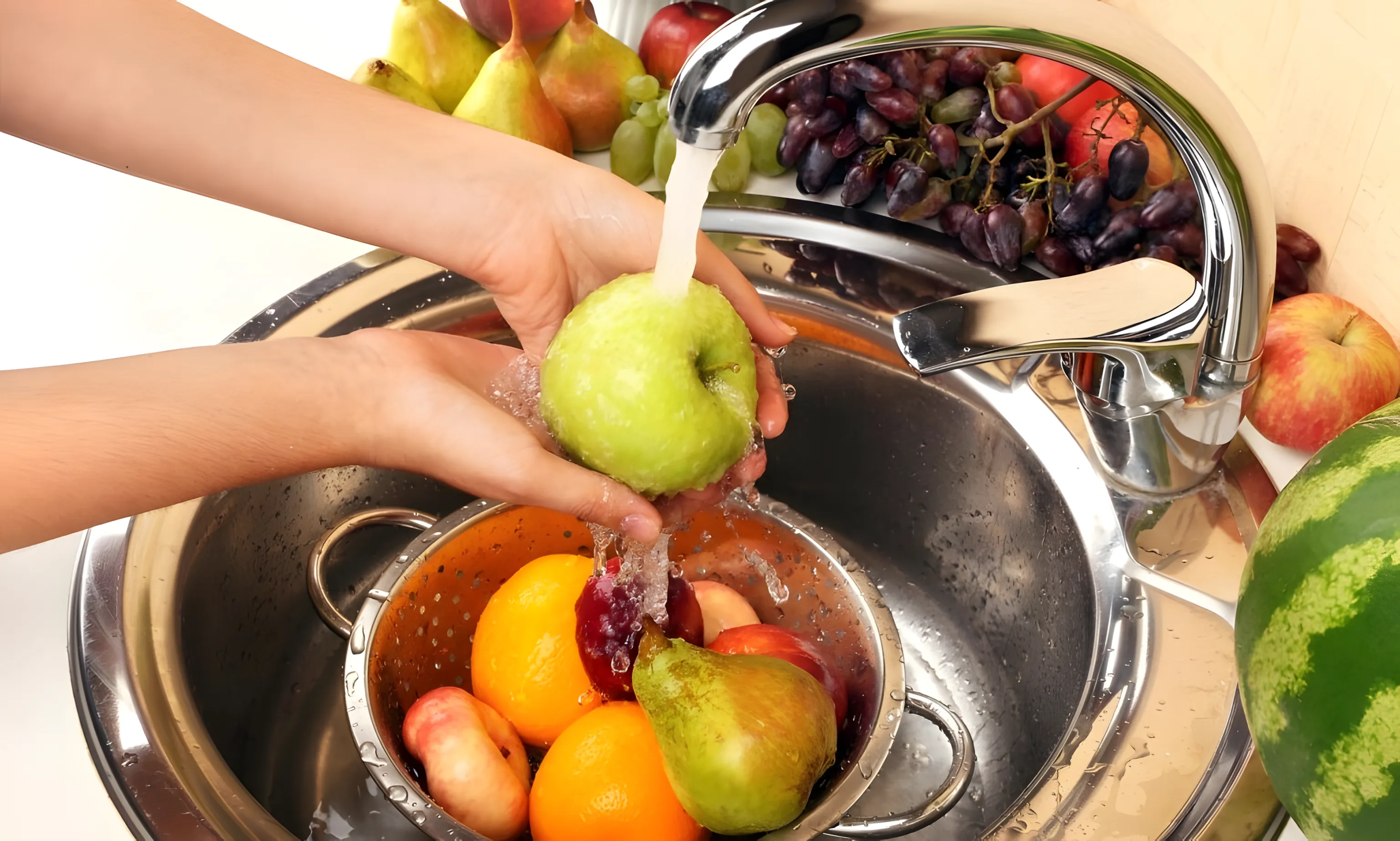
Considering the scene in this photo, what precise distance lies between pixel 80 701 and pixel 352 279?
19.8 inches

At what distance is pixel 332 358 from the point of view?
0.84 metres

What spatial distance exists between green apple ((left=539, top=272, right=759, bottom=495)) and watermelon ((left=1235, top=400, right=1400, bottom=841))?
1.27ft

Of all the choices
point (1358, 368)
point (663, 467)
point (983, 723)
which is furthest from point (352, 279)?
point (1358, 368)

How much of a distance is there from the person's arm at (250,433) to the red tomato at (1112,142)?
0.68 m

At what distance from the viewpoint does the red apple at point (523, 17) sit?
4.30 feet

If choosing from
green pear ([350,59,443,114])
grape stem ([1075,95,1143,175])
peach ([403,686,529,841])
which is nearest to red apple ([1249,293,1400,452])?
grape stem ([1075,95,1143,175])

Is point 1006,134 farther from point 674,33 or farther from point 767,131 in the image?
point 674,33

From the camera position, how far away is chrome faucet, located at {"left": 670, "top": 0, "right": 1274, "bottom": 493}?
566 millimetres

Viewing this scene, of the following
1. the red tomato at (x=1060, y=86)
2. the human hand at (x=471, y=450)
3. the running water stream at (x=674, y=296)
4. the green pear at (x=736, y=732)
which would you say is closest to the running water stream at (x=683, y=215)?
the running water stream at (x=674, y=296)

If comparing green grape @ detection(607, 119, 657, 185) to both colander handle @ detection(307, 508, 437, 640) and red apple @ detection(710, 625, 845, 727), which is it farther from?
red apple @ detection(710, 625, 845, 727)

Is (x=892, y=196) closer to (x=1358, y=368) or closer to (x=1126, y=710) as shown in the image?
(x=1358, y=368)

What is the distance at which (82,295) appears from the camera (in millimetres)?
1155

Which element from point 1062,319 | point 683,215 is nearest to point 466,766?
point 683,215

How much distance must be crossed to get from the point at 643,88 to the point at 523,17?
205mm
